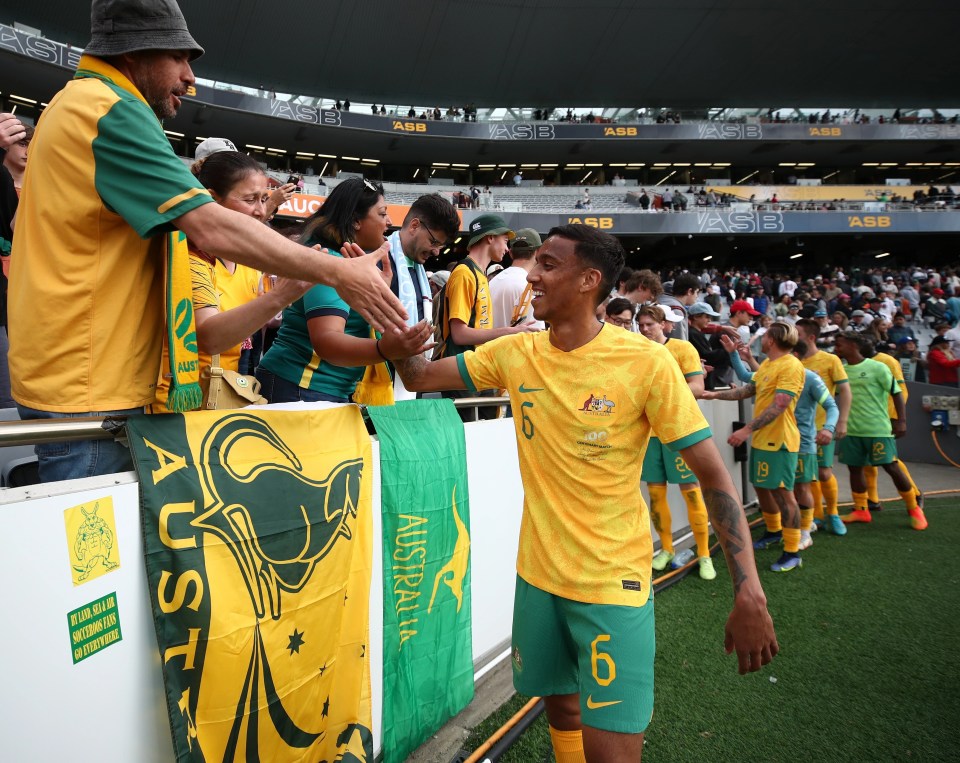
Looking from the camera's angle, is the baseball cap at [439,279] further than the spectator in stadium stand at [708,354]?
No

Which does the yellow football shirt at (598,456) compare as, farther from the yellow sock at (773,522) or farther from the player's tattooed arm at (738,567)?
the yellow sock at (773,522)

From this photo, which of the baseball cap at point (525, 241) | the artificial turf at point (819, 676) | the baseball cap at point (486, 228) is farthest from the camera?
the baseball cap at point (525, 241)

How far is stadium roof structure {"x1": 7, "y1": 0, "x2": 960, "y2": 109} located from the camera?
32250 millimetres

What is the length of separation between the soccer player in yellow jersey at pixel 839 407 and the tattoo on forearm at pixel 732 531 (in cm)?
570

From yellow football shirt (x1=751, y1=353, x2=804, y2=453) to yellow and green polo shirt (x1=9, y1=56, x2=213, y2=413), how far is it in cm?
549

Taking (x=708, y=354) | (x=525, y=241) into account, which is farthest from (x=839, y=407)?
(x=525, y=241)

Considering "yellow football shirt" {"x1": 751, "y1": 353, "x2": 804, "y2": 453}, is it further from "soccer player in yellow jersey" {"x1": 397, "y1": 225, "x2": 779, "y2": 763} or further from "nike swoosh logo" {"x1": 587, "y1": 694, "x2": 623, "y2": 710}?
"nike swoosh logo" {"x1": 587, "y1": 694, "x2": 623, "y2": 710}

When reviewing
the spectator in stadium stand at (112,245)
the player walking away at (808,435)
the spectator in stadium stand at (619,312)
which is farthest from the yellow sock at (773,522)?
the spectator in stadium stand at (112,245)

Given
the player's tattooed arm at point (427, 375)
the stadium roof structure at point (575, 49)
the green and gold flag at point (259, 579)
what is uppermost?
the stadium roof structure at point (575, 49)

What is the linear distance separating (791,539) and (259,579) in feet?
16.8

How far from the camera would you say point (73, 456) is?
1.56 meters

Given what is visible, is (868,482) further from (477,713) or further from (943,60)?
(943,60)

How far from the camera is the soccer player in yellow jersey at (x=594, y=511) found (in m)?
1.90

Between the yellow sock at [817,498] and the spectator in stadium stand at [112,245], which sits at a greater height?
the spectator in stadium stand at [112,245]
